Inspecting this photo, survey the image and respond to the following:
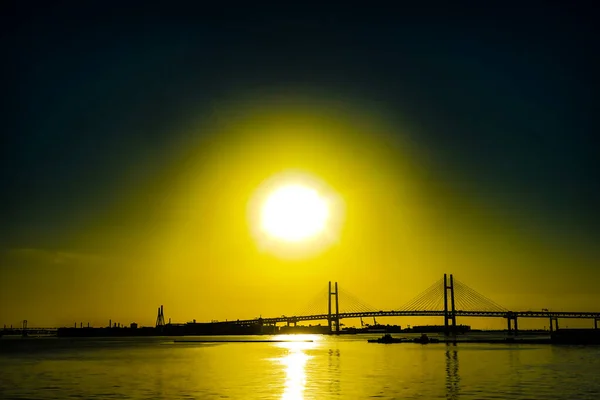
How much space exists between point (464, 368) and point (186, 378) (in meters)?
27.4

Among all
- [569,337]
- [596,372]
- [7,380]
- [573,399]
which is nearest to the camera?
[573,399]

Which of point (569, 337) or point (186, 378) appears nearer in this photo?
point (186, 378)

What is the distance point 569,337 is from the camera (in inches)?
5217

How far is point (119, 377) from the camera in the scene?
183 ft

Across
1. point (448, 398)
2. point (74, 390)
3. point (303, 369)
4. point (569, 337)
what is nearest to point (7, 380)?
point (74, 390)

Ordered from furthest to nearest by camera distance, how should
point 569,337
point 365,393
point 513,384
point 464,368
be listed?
point 569,337
point 464,368
point 513,384
point 365,393

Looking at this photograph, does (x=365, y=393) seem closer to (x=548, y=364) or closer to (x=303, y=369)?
(x=303, y=369)

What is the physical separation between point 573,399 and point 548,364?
Answer: 106 ft

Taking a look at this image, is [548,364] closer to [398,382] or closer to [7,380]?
[398,382]

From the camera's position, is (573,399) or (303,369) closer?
(573,399)

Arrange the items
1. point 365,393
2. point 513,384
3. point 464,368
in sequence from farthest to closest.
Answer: point 464,368, point 513,384, point 365,393

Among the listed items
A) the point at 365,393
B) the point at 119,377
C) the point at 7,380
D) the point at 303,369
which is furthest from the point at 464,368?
the point at 7,380

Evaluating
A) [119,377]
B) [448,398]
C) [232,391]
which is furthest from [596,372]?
[119,377]

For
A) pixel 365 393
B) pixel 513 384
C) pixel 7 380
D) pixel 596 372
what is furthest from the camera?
pixel 596 372
